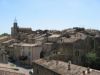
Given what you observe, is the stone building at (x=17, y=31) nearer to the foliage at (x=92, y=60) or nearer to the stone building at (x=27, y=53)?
the stone building at (x=27, y=53)

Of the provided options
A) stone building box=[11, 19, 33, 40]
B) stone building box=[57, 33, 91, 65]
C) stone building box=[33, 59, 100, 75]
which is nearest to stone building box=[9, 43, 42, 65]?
stone building box=[57, 33, 91, 65]

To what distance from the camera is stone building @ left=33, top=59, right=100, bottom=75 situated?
22844mm

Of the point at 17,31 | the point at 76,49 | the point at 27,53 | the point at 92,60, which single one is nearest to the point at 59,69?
the point at 92,60

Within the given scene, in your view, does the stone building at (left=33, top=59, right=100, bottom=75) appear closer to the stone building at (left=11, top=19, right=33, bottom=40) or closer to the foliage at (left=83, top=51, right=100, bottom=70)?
the foliage at (left=83, top=51, right=100, bottom=70)

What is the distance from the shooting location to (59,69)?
25.3 meters

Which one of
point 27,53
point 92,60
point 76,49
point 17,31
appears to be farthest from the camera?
point 17,31

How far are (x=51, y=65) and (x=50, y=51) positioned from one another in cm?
2823

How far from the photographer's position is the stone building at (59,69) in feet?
74.9

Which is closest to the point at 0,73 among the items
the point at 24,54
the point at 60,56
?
the point at 60,56

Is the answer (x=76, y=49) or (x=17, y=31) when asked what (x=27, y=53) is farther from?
(x=17, y=31)

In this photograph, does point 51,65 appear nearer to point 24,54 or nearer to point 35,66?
point 35,66

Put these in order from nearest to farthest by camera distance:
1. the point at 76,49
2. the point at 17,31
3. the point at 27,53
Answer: the point at 76,49 → the point at 27,53 → the point at 17,31

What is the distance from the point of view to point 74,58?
47.8m

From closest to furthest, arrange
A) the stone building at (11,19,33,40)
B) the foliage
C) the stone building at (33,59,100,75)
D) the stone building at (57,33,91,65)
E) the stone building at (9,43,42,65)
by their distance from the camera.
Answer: the stone building at (33,59,100,75) → the foliage → the stone building at (57,33,91,65) → the stone building at (9,43,42,65) → the stone building at (11,19,33,40)
